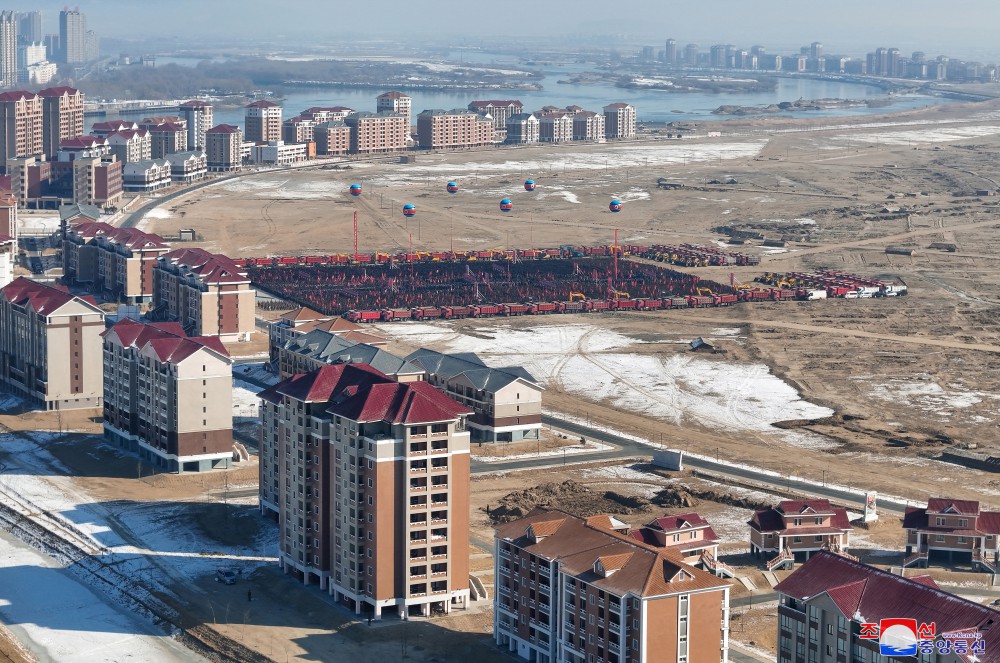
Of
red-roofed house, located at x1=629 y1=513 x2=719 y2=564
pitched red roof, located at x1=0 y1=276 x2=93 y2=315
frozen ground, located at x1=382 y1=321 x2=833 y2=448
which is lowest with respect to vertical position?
frozen ground, located at x1=382 y1=321 x2=833 y2=448

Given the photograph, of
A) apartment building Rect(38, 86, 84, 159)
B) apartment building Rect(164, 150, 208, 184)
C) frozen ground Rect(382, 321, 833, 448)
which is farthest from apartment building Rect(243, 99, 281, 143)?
frozen ground Rect(382, 321, 833, 448)

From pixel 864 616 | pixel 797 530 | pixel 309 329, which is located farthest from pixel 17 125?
pixel 864 616

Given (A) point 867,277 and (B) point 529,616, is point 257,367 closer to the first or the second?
(B) point 529,616

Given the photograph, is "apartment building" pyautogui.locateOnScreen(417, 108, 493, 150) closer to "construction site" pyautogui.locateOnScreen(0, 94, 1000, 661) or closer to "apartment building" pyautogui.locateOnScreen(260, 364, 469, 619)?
"construction site" pyautogui.locateOnScreen(0, 94, 1000, 661)

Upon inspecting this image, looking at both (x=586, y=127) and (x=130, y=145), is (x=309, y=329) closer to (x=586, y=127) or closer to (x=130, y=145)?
(x=130, y=145)

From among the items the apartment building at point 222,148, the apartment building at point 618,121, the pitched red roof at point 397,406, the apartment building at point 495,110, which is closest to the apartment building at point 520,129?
the apartment building at point 495,110
